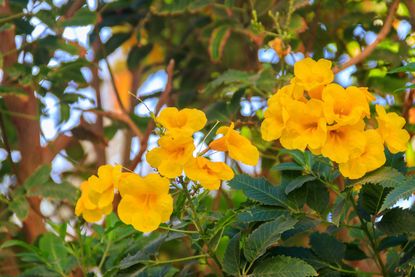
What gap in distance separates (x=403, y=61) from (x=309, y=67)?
731mm

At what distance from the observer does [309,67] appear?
3.36 ft

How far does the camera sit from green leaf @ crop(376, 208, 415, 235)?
104cm

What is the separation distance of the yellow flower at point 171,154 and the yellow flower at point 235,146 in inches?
2.5

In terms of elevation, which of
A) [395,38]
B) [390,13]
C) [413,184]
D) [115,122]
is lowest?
[115,122]

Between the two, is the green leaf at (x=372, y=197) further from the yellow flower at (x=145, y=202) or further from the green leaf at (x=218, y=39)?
the green leaf at (x=218, y=39)

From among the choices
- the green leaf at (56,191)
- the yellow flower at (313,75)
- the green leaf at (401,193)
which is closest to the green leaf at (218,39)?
the green leaf at (56,191)

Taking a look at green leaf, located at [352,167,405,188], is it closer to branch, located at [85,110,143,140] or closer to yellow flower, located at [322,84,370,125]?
yellow flower, located at [322,84,370,125]

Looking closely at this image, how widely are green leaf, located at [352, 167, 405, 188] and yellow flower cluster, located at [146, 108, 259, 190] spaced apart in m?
0.17

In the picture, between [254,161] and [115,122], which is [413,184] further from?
[115,122]

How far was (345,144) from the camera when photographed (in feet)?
3.16

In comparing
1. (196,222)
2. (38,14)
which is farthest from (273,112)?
(38,14)

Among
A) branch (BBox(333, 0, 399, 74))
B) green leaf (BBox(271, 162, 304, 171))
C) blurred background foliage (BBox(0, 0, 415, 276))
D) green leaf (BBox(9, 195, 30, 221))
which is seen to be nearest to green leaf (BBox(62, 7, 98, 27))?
blurred background foliage (BBox(0, 0, 415, 276))

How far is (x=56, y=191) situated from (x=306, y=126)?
69 cm

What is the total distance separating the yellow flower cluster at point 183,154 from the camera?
0.95 m
